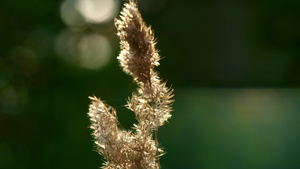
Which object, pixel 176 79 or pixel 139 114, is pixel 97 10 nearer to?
pixel 176 79

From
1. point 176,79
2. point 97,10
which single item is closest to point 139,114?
point 176,79

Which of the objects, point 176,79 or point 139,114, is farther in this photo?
point 176,79

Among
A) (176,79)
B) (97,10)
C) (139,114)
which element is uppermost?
(97,10)

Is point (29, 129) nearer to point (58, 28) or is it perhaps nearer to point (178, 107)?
point (58, 28)

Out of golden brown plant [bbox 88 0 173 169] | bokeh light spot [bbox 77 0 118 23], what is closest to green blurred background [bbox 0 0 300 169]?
bokeh light spot [bbox 77 0 118 23]

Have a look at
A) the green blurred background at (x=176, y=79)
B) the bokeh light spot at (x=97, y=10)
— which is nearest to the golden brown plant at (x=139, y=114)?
the green blurred background at (x=176, y=79)

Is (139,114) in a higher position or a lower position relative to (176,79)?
lower
